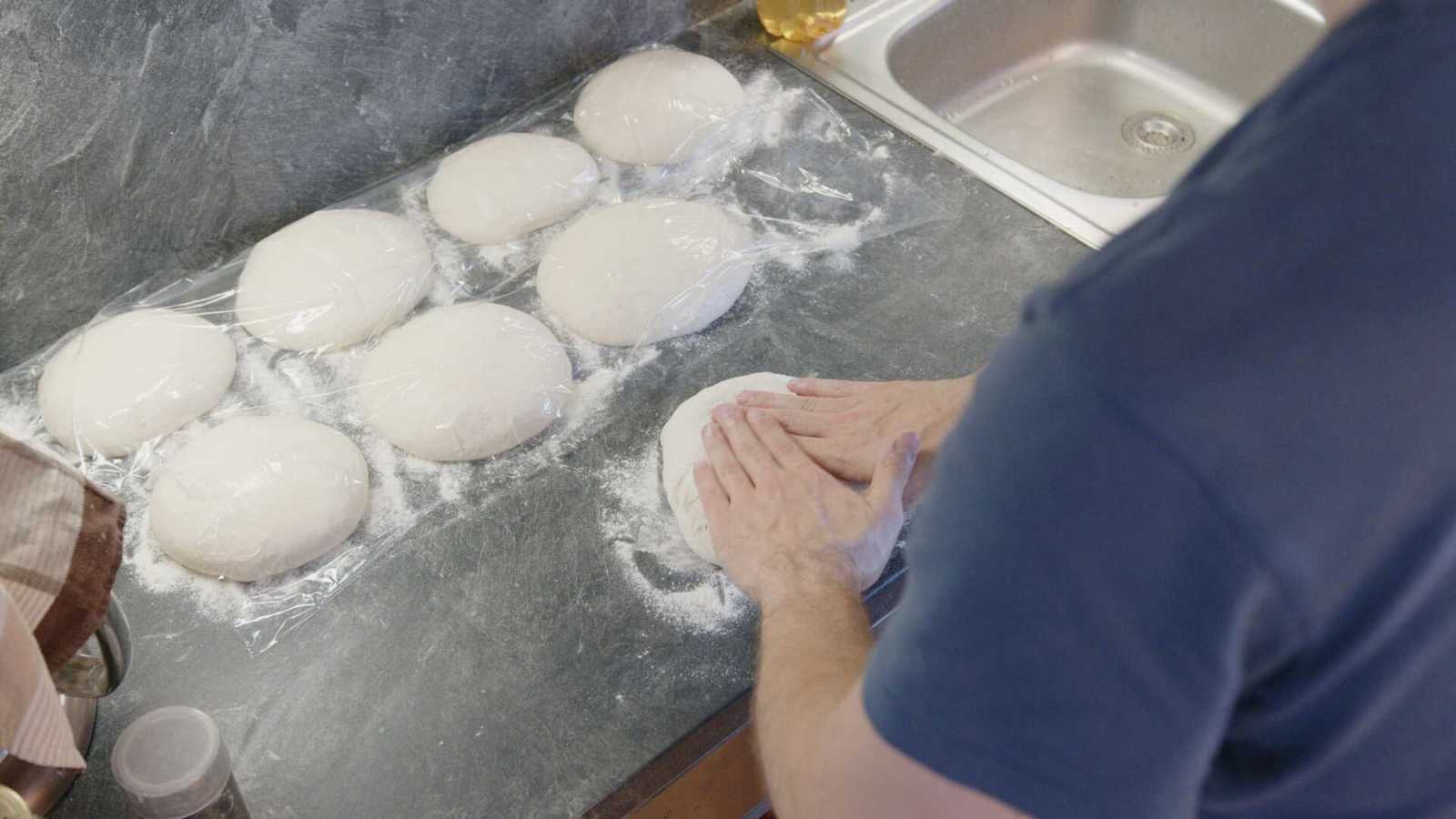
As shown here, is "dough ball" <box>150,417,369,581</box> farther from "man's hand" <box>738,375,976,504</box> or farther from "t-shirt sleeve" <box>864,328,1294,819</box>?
"t-shirt sleeve" <box>864,328,1294,819</box>

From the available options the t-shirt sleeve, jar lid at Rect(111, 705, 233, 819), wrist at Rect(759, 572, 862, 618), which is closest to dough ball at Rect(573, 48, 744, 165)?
wrist at Rect(759, 572, 862, 618)

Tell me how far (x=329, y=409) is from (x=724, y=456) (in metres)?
0.44

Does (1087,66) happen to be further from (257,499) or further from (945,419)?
(257,499)

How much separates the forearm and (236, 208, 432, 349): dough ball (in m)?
0.63

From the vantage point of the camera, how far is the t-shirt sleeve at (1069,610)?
0.44m

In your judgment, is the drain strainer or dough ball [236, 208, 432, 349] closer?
dough ball [236, 208, 432, 349]

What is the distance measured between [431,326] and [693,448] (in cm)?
33

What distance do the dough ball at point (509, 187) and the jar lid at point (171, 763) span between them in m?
0.70

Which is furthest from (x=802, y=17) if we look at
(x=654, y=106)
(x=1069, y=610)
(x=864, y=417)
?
(x=1069, y=610)

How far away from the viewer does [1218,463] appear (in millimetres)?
430

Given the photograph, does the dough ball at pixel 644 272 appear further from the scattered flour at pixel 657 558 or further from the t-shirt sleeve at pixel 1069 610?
the t-shirt sleeve at pixel 1069 610

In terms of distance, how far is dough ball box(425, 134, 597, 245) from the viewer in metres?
1.42

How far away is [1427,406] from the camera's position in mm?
443

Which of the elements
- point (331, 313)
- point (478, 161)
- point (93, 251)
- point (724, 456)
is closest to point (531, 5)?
point (478, 161)
